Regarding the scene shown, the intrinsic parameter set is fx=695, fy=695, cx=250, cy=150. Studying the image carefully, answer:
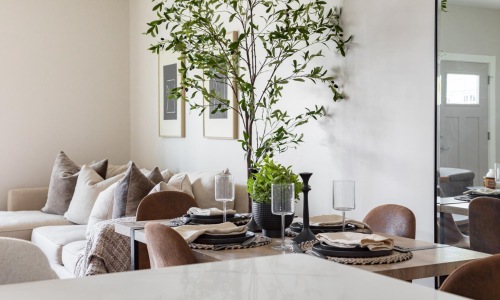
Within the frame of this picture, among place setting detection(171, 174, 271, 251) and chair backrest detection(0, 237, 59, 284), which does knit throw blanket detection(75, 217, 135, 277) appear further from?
chair backrest detection(0, 237, 59, 284)

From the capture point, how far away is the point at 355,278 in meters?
1.07

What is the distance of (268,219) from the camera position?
2711 mm

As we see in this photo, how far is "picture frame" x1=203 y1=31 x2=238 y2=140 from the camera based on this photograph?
488cm

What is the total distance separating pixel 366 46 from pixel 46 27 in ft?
11.8

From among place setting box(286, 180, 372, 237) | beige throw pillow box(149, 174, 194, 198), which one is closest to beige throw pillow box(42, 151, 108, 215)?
beige throw pillow box(149, 174, 194, 198)

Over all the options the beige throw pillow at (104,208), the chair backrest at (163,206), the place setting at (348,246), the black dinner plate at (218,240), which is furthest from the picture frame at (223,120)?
the place setting at (348,246)

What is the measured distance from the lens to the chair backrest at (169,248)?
2404mm

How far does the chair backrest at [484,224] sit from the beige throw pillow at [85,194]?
2961 millimetres

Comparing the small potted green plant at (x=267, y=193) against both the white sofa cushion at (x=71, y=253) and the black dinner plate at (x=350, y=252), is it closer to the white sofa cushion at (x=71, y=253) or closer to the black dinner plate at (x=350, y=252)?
the black dinner plate at (x=350, y=252)

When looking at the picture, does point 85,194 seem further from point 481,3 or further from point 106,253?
point 481,3

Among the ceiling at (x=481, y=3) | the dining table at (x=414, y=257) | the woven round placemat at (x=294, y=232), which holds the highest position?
the ceiling at (x=481, y=3)

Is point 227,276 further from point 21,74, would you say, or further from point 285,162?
point 21,74

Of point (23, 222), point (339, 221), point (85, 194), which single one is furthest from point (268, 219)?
point (23, 222)

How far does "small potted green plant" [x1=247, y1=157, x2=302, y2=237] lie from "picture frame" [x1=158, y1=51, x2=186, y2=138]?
295 cm
